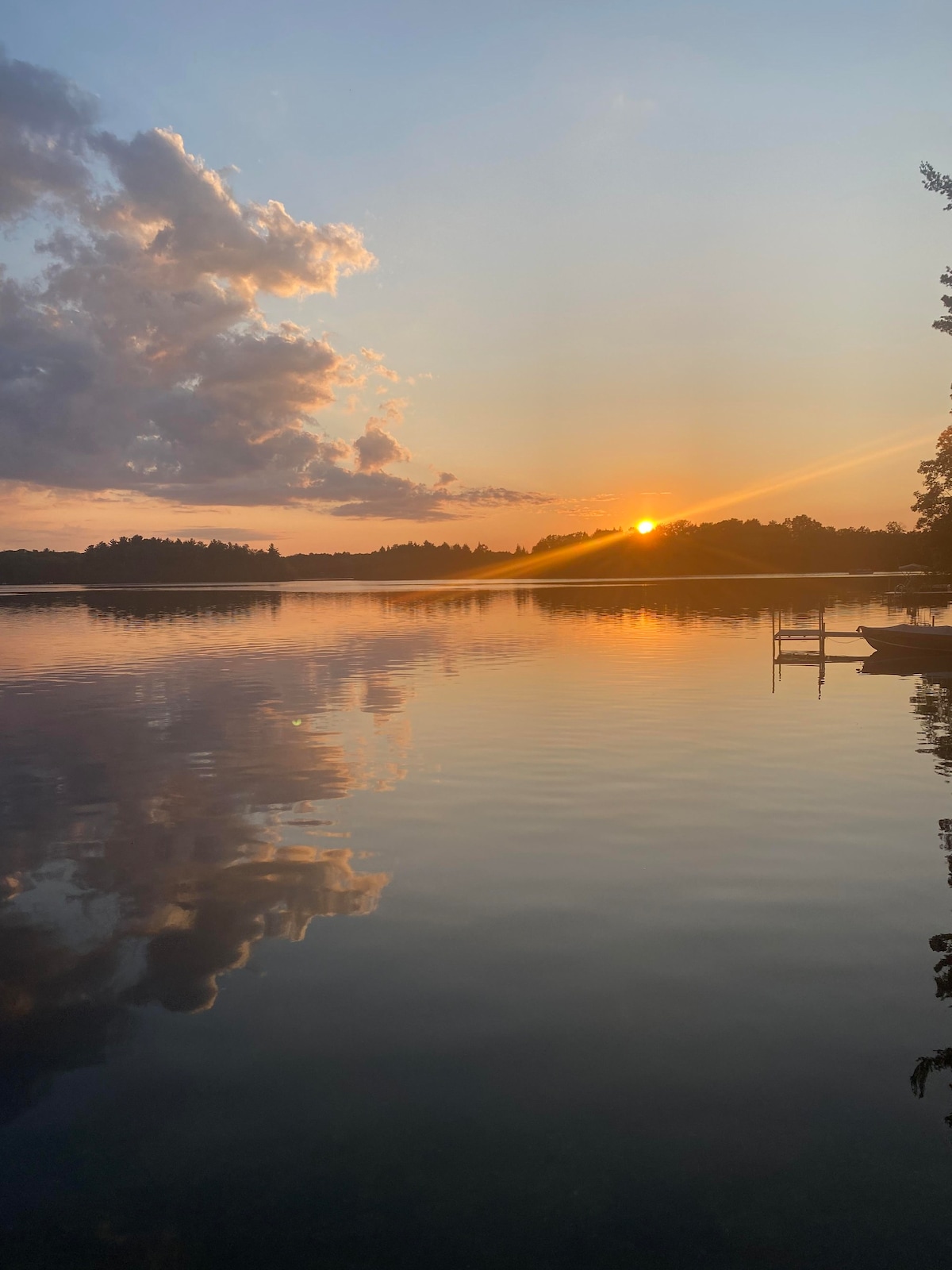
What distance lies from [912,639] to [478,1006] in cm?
4900

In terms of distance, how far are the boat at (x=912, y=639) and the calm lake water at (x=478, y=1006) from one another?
28554 millimetres

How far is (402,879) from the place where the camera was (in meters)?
14.8

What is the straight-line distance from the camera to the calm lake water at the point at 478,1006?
23.1ft

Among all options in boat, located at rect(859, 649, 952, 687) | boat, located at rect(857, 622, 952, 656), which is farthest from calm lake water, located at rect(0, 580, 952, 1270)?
boat, located at rect(857, 622, 952, 656)

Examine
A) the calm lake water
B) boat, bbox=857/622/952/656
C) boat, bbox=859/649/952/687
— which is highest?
boat, bbox=857/622/952/656

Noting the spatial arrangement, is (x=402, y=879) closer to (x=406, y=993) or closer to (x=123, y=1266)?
(x=406, y=993)

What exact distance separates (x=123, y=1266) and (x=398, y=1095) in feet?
8.63

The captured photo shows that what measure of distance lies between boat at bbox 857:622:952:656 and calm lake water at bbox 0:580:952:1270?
28554 millimetres

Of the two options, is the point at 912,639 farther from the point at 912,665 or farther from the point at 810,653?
the point at 810,653

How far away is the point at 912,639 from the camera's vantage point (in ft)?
172

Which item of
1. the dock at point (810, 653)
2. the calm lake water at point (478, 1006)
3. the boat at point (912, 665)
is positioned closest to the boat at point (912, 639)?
the boat at point (912, 665)

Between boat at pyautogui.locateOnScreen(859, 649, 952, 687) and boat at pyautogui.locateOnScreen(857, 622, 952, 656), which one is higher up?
boat at pyautogui.locateOnScreen(857, 622, 952, 656)

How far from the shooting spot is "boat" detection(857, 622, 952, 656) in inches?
2021

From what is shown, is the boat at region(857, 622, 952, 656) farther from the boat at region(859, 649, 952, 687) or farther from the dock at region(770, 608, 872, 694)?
the dock at region(770, 608, 872, 694)
